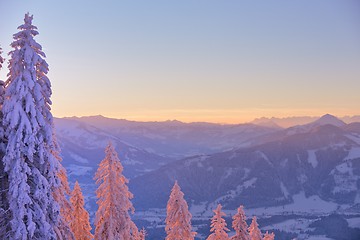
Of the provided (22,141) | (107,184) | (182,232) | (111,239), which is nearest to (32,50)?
(22,141)

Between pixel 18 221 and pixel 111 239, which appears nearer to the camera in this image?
pixel 18 221

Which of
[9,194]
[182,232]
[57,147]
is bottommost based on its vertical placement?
[182,232]

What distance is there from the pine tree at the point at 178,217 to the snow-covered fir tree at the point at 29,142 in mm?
17827

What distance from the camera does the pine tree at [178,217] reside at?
1524 inches

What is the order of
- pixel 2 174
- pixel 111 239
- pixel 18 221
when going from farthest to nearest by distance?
pixel 111 239
pixel 2 174
pixel 18 221

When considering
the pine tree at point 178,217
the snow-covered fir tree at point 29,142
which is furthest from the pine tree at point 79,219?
the snow-covered fir tree at point 29,142

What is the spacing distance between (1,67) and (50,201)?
330 inches

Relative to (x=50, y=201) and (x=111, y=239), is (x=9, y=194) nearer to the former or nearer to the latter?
(x=50, y=201)

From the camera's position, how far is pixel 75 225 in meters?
36.4

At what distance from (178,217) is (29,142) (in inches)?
854

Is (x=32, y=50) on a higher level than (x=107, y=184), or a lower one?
higher

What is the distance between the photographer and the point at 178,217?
1542 inches

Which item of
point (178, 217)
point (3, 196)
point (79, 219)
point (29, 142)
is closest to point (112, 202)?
point (79, 219)

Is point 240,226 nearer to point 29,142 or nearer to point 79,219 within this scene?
point 79,219
